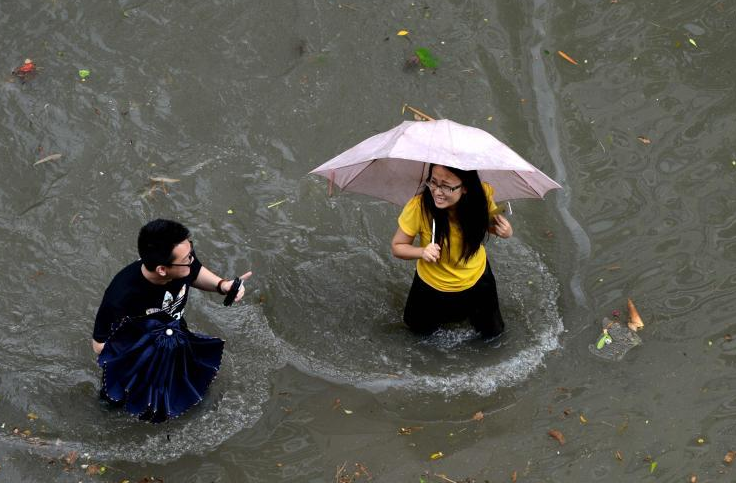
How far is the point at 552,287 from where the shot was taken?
6195mm

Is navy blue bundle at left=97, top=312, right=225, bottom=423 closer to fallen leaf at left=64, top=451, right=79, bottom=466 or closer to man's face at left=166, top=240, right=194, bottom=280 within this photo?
man's face at left=166, top=240, right=194, bottom=280

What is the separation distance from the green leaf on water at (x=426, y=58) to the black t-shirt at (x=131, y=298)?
12.6 ft

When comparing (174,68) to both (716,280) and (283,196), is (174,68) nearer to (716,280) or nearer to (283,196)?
(283,196)

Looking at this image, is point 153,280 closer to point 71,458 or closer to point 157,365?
point 157,365

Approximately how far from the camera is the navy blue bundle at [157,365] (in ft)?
15.2

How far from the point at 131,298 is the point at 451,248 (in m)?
1.85

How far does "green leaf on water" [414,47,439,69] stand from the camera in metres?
Result: 7.78

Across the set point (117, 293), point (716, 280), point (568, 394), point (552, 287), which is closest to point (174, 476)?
point (117, 293)

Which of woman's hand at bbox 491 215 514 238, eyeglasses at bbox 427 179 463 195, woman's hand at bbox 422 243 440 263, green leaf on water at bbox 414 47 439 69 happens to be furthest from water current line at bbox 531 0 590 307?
eyeglasses at bbox 427 179 463 195

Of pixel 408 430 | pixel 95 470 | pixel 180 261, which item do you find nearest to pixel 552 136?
pixel 408 430

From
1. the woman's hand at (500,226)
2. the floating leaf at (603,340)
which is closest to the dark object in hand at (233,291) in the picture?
the woman's hand at (500,226)

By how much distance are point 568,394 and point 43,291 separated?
3.67 meters

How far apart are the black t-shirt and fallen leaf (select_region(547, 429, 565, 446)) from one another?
2343 mm

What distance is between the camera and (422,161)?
15.7 feet
